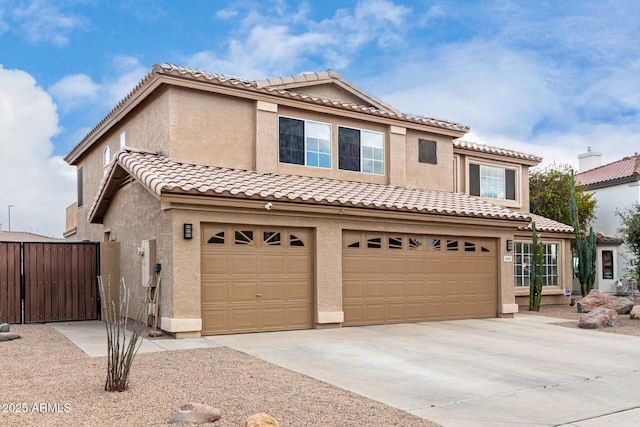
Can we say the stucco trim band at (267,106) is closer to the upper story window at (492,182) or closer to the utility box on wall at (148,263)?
the utility box on wall at (148,263)

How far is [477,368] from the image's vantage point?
356 inches

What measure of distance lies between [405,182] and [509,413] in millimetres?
11380

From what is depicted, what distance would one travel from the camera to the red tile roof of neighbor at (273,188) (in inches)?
470

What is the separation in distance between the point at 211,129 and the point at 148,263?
372 cm

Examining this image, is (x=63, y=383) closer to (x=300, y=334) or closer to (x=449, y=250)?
(x=300, y=334)

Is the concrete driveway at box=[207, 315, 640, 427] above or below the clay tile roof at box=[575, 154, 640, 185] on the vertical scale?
below

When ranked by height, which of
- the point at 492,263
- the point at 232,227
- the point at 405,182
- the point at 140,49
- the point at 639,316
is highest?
the point at 140,49

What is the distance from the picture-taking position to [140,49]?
1695cm

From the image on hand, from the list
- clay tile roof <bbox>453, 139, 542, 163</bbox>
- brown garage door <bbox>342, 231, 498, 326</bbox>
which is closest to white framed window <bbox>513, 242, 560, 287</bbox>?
clay tile roof <bbox>453, 139, 542, 163</bbox>

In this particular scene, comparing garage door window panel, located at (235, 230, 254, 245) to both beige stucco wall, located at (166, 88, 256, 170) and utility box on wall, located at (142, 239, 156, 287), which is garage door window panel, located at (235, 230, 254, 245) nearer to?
utility box on wall, located at (142, 239, 156, 287)

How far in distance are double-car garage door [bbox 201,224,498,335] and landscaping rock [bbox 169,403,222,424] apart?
19.8 feet

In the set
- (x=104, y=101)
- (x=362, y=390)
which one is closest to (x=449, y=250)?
(x=362, y=390)

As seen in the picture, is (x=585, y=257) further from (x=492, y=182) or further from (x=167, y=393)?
(x=167, y=393)

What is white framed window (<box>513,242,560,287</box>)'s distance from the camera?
20.5m
